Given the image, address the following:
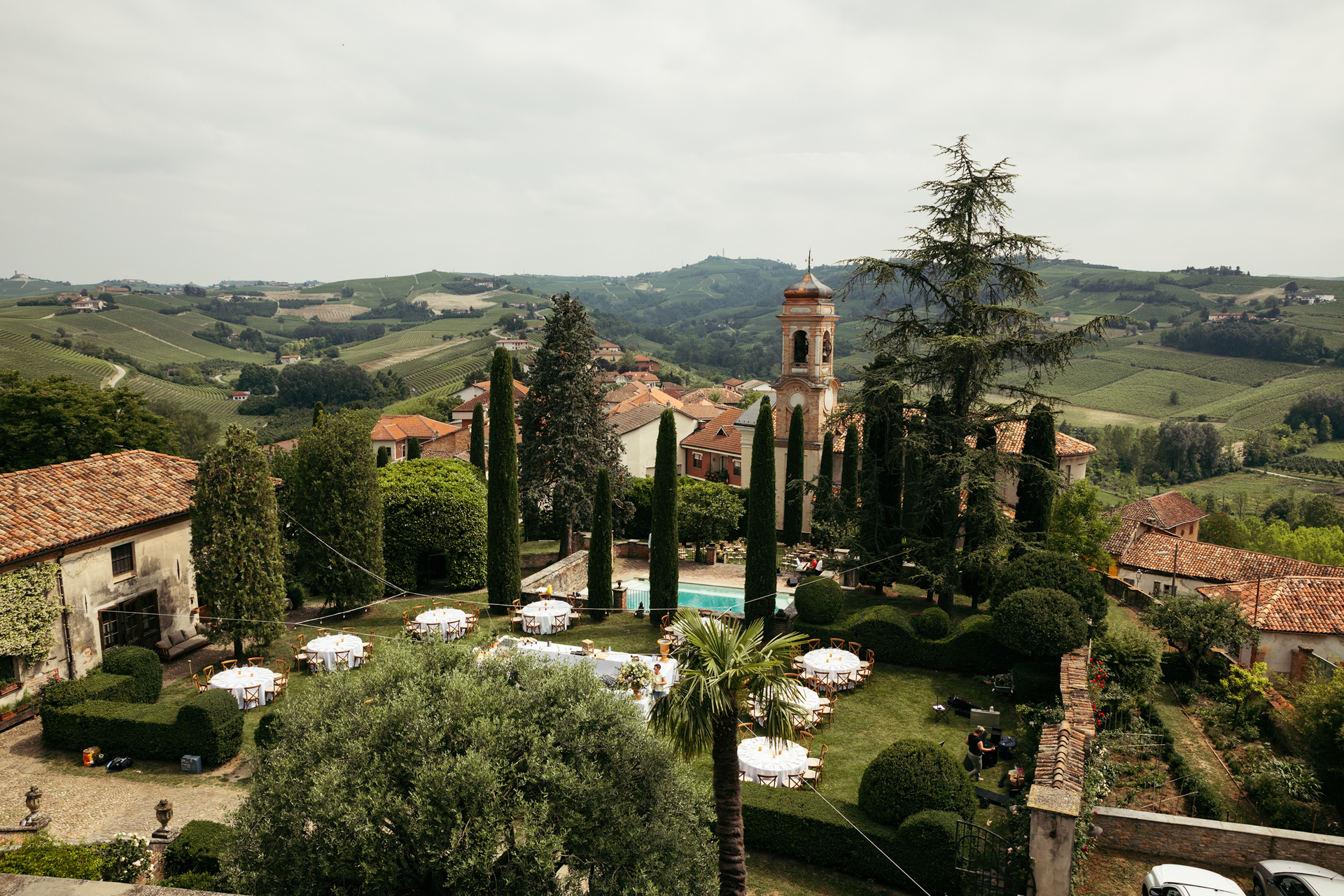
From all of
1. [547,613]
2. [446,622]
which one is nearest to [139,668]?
[446,622]

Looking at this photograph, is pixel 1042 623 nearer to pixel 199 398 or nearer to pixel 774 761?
pixel 774 761

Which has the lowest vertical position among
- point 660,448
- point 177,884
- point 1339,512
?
point 1339,512

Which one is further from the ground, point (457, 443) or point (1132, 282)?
point (1132, 282)

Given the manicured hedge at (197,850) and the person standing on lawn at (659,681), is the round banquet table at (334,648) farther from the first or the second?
the person standing on lawn at (659,681)

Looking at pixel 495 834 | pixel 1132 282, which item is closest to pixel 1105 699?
pixel 495 834

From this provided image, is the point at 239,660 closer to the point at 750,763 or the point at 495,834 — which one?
the point at 750,763

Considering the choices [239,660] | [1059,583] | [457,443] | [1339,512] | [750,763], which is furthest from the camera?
[457,443]
